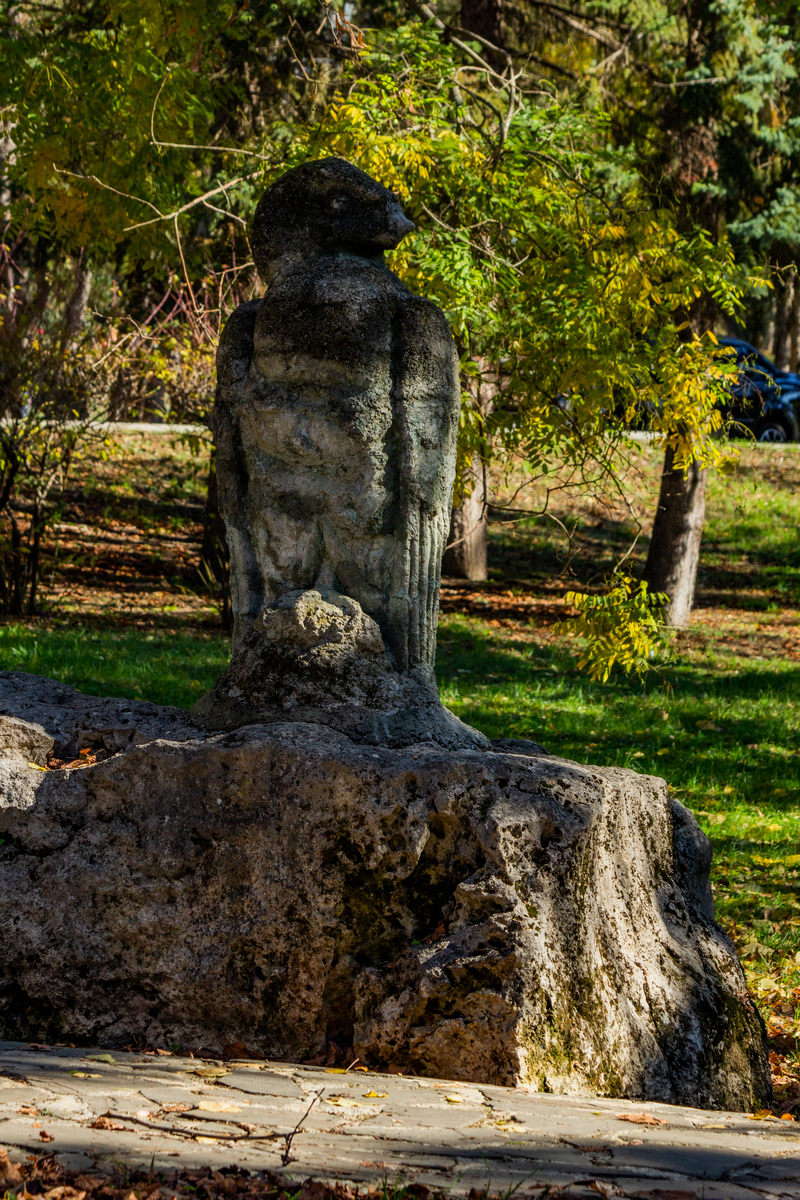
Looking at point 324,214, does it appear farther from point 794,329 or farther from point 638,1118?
point 794,329

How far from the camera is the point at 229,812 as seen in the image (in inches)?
150

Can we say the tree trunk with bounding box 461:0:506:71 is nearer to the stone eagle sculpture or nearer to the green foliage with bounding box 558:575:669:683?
the green foliage with bounding box 558:575:669:683

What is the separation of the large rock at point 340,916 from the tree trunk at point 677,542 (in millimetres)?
10089

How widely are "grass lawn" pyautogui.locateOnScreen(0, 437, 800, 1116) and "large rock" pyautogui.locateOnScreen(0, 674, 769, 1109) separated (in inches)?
49.2

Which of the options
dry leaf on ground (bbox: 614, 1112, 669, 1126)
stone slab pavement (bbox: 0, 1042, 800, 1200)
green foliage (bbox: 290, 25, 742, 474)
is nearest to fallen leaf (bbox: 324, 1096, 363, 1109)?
stone slab pavement (bbox: 0, 1042, 800, 1200)

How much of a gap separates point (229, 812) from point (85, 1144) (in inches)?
50.2

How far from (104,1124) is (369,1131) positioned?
2.06ft

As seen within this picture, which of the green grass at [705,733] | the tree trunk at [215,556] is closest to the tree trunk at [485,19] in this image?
the tree trunk at [215,556]

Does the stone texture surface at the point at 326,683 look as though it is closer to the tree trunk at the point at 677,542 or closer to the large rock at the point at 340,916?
the large rock at the point at 340,916

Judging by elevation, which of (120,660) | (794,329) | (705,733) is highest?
(794,329)

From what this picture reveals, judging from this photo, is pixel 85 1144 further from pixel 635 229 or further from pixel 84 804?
pixel 635 229

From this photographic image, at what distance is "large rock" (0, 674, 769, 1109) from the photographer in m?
3.59

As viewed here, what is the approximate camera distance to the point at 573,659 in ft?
40.2

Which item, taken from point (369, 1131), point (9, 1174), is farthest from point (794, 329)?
point (9, 1174)
